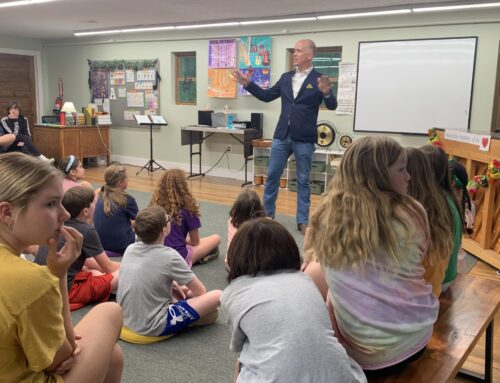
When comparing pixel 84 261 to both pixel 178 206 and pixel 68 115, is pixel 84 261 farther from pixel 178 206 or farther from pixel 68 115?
pixel 68 115

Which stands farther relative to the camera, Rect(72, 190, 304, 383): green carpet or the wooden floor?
the wooden floor

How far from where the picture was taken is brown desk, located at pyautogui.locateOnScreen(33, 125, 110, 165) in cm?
805

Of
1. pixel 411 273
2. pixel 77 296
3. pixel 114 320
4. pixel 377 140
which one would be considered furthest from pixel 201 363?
pixel 377 140

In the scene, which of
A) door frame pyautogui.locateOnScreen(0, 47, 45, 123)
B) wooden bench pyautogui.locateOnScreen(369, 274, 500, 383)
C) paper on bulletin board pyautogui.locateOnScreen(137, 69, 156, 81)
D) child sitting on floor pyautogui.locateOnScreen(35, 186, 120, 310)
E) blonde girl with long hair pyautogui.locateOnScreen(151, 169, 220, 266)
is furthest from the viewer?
door frame pyautogui.locateOnScreen(0, 47, 45, 123)

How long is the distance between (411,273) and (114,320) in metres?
1.03

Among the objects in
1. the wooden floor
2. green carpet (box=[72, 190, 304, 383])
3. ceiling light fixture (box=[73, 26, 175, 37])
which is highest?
ceiling light fixture (box=[73, 26, 175, 37])

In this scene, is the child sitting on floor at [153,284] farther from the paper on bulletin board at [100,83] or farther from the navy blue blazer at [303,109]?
the paper on bulletin board at [100,83]

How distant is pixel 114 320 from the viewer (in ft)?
5.62

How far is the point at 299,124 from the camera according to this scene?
4.48 meters

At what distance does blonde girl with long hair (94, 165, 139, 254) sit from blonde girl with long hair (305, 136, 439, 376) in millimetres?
2121

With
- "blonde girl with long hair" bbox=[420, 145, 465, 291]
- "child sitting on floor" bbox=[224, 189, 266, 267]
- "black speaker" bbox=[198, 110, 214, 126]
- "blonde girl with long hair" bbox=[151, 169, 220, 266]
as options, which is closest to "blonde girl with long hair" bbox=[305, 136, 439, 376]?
"blonde girl with long hair" bbox=[420, 145, 465, 291]

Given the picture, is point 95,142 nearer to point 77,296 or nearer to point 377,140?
point 77,296

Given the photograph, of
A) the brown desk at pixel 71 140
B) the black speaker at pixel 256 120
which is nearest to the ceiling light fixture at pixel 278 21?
the black speaker at pixel 256 120

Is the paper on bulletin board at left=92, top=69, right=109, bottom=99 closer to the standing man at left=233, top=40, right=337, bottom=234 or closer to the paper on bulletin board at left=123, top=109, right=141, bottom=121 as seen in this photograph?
the paper on bulletin board at left=123, top=109, right=141, bottom=121
